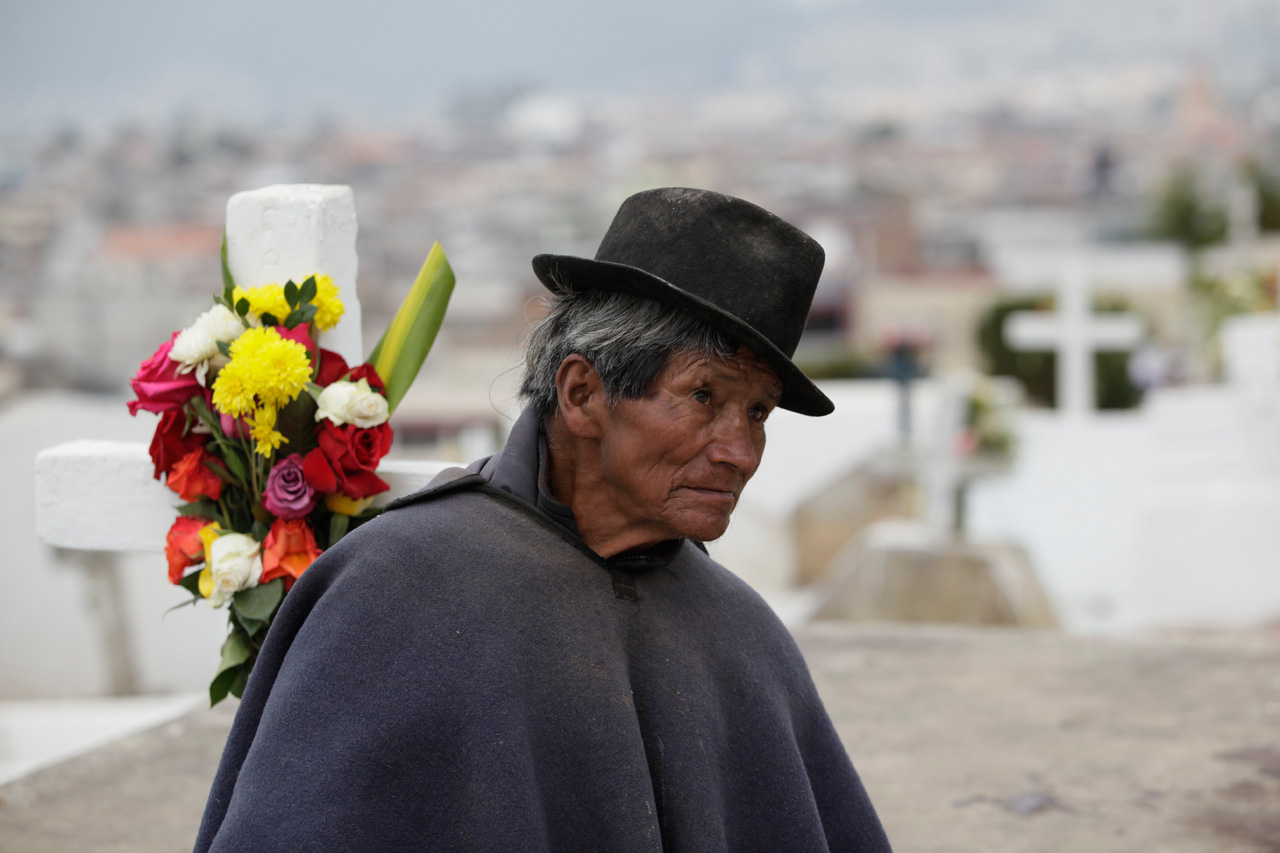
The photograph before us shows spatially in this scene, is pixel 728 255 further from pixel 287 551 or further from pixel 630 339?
pixel 287 551

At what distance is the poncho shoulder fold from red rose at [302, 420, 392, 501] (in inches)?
16.1

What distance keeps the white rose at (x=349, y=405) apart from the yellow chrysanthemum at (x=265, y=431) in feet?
0.25

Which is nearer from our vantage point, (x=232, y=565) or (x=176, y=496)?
(x=232, y=565)

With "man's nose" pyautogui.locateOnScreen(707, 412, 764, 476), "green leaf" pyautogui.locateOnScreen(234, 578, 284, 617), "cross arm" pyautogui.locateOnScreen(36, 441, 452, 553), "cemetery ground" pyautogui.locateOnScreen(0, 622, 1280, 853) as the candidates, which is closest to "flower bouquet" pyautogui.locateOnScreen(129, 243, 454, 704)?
"green leaf" pyautogui.locateOnScreen(234, 578, 284, 617)

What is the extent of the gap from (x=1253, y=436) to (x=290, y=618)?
7.36m

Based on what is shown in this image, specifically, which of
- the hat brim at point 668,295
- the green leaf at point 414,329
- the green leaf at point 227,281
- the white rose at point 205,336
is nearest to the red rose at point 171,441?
the white rose at point 205,336

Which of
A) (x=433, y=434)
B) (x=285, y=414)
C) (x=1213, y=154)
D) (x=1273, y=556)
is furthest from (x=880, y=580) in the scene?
(x=1213, y=154)

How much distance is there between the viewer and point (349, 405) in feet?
7.61

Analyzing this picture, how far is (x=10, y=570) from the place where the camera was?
26.9 feet

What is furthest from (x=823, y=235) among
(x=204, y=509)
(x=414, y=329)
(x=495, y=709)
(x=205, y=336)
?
(x=495, y=709)

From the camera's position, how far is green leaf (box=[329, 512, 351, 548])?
243 cm

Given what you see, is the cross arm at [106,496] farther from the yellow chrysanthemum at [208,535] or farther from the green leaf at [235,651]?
the green leaf at [235,651]

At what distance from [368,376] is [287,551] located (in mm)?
335

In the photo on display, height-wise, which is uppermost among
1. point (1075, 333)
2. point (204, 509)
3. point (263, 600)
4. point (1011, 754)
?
point (204, 509)
